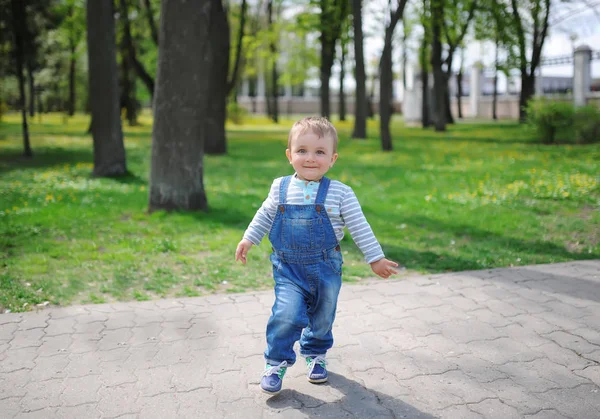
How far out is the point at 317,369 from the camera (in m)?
3.80

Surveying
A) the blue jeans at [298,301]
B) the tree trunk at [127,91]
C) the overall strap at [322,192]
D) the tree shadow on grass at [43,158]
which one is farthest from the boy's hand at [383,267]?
the tree trunk at [127,91]

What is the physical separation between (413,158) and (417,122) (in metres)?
23.6

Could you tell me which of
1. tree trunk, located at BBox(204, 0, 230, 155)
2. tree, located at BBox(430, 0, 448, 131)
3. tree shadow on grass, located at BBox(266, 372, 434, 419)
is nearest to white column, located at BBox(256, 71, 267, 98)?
tree, located at BBox(430, 0, 448, 131)

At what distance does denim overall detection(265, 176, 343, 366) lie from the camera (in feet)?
11.8

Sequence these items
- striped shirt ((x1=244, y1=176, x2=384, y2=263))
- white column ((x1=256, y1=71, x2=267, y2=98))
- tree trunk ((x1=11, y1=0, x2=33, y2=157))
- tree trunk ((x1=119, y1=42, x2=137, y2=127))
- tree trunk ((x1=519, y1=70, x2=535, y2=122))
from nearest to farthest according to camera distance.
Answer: striped shirt ((x1=244, y1=176, x2=384, y2=263)), tree trunk ((x1=11, y1=0, x2=33, y2=157)), tree trunk ((x1=519, y1=70, x2=535, y2=122)), tree trunk ((x1=119, y1=42, x2=137, y2=127)), white column ((x1=256, y1=71, x2=267, y2=98))

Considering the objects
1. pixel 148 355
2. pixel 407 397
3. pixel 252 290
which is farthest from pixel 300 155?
pixel 252 290

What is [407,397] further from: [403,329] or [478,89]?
[478,89]

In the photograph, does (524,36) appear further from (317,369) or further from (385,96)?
(317,369)

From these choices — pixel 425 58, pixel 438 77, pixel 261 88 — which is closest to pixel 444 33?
pixel 438 77

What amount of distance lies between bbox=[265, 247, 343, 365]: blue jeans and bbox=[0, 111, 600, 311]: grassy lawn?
225 centimetres

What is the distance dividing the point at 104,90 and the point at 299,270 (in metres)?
11.0

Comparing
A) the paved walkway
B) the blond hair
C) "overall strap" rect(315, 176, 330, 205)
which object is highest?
the blond hair

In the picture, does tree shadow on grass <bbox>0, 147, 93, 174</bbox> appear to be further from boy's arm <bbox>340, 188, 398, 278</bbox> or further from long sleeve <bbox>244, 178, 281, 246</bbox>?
boy's arm <bbox>340, 188, 398, 278</bbox>

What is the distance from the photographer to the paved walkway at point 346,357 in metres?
3.51
